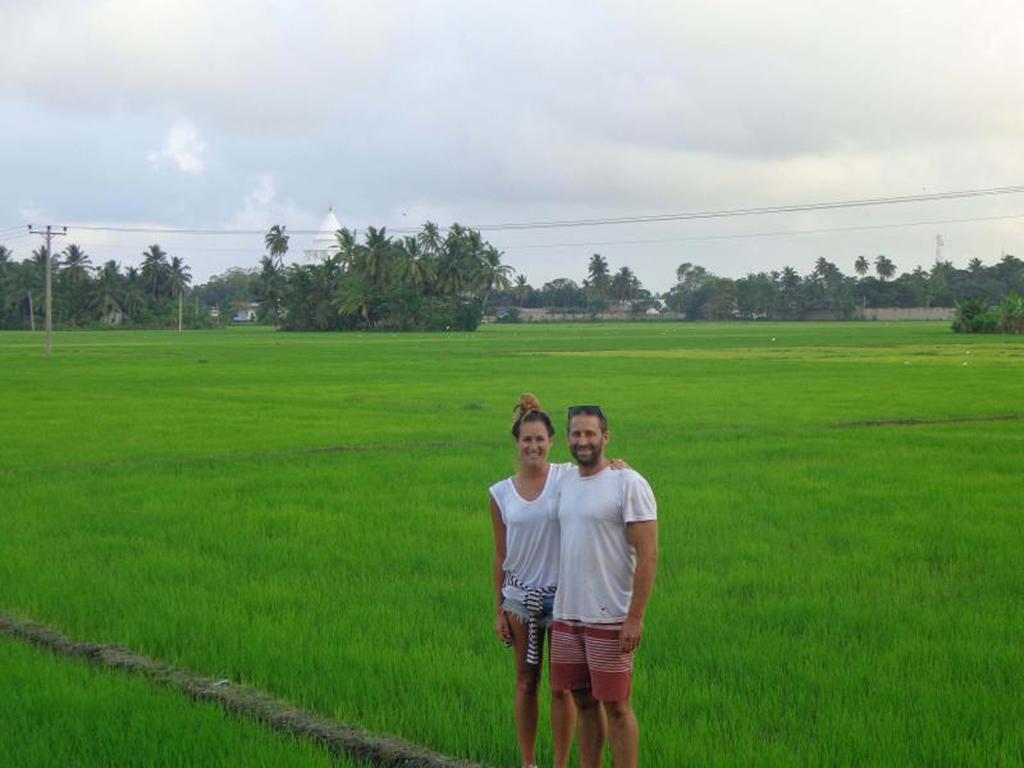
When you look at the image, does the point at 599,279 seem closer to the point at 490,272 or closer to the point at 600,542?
the point at 490,272

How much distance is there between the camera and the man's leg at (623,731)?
5020 mm

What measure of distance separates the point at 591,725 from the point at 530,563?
2.27 feet

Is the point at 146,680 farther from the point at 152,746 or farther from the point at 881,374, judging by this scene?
the point at 881,374

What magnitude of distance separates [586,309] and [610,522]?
546 ft

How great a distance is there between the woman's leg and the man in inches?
13.2

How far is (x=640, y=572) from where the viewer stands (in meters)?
4.89

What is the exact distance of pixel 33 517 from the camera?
41.6 ft

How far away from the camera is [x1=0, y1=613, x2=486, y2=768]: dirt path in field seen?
5.82m

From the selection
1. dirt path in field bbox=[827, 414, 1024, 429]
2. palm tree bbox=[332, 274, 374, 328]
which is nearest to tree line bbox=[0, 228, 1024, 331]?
palm tree bbox=[332, 274, 374, 328]

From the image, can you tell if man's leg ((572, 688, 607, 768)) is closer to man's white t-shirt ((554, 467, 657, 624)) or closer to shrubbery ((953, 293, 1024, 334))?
man's white t-shirt ((554, 467, 657, 624))

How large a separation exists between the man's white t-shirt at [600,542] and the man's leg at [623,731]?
348 millimetres

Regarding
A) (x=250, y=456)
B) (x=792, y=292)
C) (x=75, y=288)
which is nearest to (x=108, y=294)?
(x=75, y=288)

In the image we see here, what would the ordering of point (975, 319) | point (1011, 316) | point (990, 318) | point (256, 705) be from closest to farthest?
point (256, 705), point (990, 318), point (975, 319), point (1011, 316)

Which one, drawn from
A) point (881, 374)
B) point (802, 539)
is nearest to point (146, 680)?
point (802, 539)
